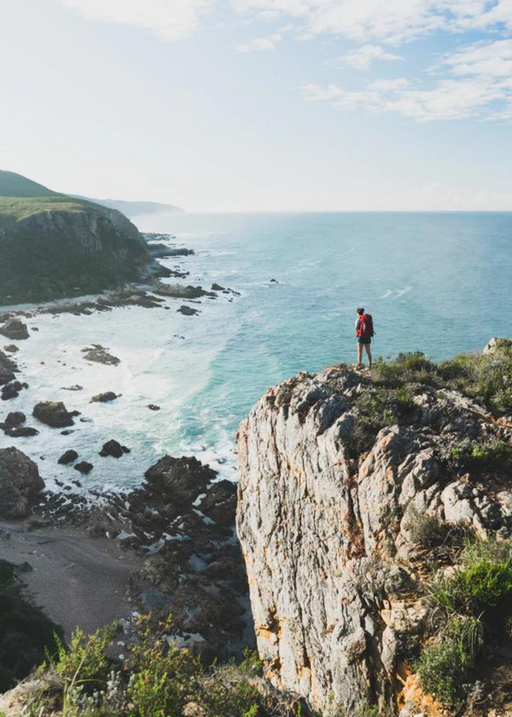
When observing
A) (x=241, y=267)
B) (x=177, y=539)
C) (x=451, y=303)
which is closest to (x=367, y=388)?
(x=177, y=539)

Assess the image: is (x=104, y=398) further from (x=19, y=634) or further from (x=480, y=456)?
(x=480, y=456)

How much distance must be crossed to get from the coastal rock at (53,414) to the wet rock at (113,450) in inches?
192

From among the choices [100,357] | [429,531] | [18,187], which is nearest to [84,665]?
[429,531]

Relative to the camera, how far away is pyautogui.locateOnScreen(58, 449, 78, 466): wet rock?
27797 mm

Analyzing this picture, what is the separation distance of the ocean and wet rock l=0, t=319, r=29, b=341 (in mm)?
1160

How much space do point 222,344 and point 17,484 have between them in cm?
2927

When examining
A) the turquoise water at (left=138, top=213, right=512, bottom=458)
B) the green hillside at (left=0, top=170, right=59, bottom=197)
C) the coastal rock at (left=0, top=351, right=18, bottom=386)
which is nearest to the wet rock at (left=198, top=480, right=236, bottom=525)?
the turquoise water at (left=138, top=213, right=512, bottom=458)

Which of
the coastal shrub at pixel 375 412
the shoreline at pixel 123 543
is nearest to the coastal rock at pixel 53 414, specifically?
the shoreline at pixel 123 543

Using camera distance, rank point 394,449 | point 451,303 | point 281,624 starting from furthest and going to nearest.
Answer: point 451,303 < point 281,624 < point 394,449

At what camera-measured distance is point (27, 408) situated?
34062 mm

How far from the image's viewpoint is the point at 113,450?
2875 cm

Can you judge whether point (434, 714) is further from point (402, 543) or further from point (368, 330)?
point (368, 330)

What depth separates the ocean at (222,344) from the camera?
1212 inches

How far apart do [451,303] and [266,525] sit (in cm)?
5958
